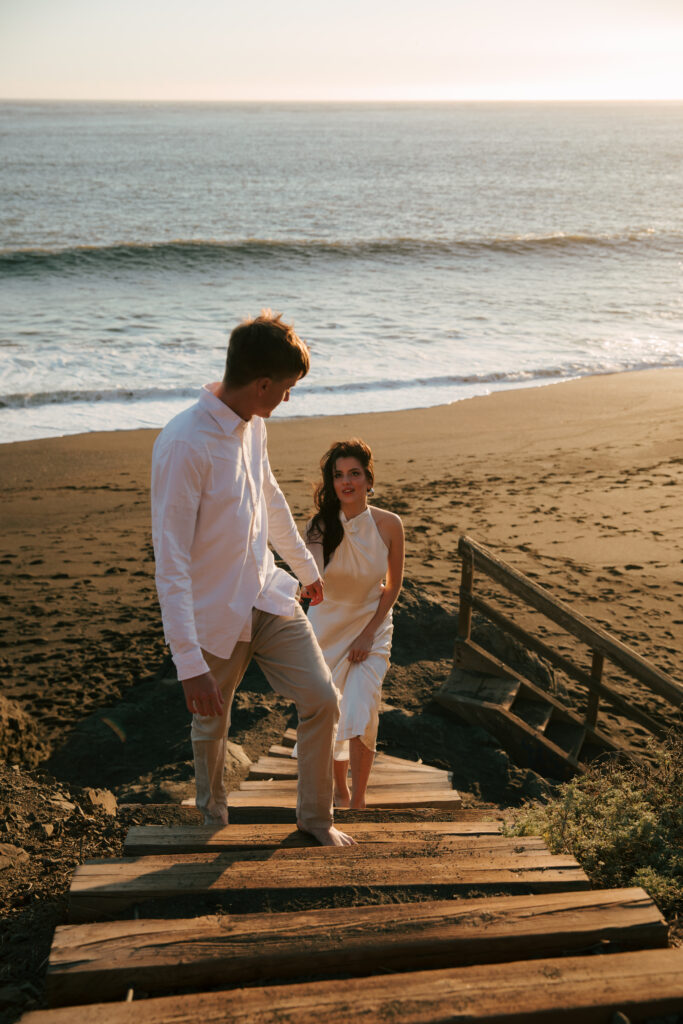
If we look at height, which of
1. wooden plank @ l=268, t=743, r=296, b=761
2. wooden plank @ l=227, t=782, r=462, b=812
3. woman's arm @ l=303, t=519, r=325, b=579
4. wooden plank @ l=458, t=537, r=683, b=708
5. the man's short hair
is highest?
the man's short hair

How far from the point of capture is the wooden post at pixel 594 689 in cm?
584

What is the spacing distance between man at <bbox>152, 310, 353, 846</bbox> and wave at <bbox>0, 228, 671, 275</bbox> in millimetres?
26584

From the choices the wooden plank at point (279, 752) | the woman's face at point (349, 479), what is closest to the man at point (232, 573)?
the woman's face at point (349, 479)

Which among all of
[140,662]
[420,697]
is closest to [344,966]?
[420,697]

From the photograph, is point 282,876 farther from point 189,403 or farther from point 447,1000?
point 189,403

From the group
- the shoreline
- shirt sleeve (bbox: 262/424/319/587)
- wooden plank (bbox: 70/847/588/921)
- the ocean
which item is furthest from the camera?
the ocean

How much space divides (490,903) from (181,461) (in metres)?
1.63

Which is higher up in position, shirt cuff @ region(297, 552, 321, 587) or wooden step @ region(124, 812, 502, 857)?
shirt cuff @ region(297, 552, 321, 587)

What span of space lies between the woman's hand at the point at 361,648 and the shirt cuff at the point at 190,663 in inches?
66.6

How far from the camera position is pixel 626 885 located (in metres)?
3.37

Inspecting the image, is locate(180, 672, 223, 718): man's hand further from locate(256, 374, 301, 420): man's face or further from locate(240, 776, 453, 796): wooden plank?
locate(240, 776, 453, 796): wooden plank

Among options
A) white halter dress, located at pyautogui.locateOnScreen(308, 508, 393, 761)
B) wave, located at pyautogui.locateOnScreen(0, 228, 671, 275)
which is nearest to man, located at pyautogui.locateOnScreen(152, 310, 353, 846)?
white halter dress, located at pyautogui.locateOnScreen(308, 508, 393, 761)

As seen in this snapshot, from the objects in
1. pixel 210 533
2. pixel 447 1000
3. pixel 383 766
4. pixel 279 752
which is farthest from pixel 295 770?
pixel 447 1000

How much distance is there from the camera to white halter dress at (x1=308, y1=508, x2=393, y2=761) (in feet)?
14.9
